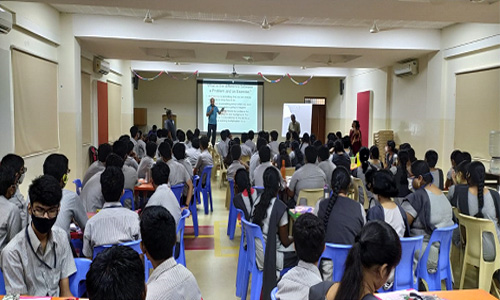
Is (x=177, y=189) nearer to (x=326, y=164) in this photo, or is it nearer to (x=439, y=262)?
(x=326, y=164)

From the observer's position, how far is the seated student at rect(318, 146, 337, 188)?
17.9 ft

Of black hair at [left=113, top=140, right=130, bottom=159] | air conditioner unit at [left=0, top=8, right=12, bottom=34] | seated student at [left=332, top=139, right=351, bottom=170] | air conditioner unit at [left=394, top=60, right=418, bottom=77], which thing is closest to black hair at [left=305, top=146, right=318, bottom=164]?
seated student at [left=332, top=139, right=351, bottom=170]

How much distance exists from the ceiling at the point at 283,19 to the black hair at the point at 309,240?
12.2ft

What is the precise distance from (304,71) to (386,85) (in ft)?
10.7

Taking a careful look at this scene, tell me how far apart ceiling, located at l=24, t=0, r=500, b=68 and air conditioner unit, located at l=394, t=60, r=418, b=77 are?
18cm

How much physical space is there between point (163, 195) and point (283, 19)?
473 centimetres

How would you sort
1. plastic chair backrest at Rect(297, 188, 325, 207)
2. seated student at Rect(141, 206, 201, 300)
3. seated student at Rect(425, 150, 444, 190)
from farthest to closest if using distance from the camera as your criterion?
1. seated student at Rect(425, 150, 444, 190)
2. plastic chair backrest at Rect(297, 188, 325, 207)
3. seated student at Rect(141, 206, 201, 300)

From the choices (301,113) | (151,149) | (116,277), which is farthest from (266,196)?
(301,113)

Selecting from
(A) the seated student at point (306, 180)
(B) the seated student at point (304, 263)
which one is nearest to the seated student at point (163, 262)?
(B) the seated student at point (304, 263)

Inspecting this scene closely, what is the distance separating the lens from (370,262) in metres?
1.52

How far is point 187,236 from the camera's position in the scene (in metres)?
5.37

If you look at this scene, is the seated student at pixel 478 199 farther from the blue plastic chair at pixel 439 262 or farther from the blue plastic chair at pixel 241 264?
the blue plastic chair at pixel 241 264

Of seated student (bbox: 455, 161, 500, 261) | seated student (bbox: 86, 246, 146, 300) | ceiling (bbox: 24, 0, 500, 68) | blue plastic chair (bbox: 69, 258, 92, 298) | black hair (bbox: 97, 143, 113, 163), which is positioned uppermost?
ceiling (bbox: 24, 0, 500, 68)

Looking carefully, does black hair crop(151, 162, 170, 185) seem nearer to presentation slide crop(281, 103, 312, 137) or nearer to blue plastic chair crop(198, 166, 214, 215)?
blue plastic chair crop(198, 166, 214, 215)
